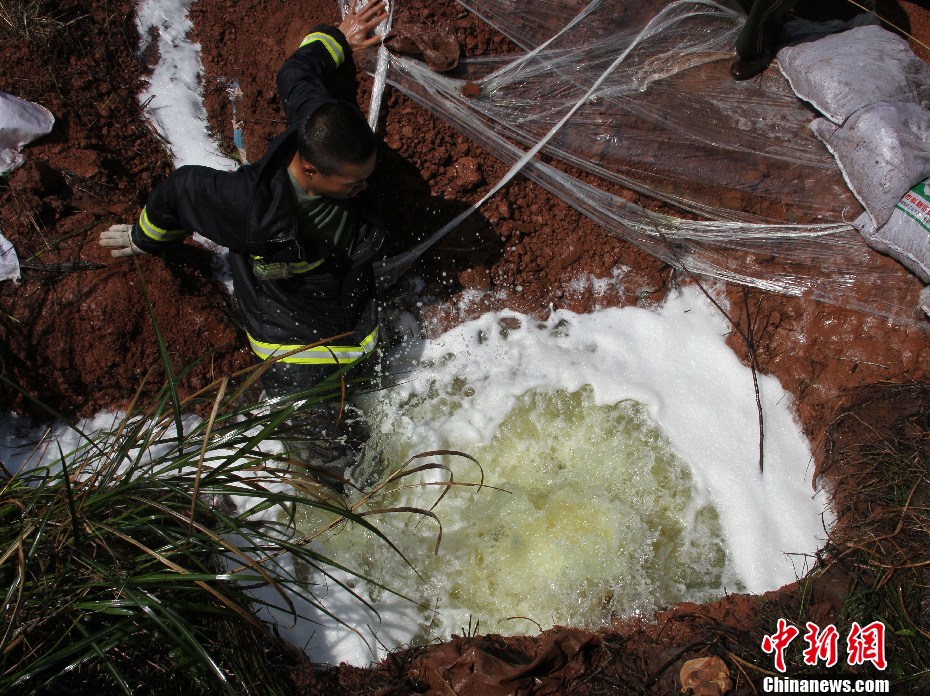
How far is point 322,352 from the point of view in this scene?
2705 mm

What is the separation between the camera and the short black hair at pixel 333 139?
2152 mm

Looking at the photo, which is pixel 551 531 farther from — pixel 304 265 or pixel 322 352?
pixel 304 265

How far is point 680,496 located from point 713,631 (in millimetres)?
690

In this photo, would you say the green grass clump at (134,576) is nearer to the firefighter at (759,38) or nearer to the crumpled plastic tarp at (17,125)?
the crumpled plastic tarp at (17,125)

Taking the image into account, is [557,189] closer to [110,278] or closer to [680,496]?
[680,496]

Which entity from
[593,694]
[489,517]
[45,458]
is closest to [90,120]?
[45,458]

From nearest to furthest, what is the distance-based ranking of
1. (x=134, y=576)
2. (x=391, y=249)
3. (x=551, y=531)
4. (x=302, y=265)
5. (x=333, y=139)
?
(x=134, y=576), (x=333, y=139), (x=302, y=265), (x=551, y=531), (x=391, y=249)

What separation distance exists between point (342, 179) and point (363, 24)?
1130 millimetres

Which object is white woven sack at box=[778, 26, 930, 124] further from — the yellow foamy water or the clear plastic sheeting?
the yellow foamy water

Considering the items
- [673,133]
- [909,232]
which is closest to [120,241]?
[673,133]

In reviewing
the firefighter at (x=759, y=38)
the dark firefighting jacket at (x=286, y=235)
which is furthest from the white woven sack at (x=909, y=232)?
the dark firefighting jacket at (x=286, y=235)

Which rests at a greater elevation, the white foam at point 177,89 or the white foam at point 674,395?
the white foam at point 177,89

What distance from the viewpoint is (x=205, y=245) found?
124 inches

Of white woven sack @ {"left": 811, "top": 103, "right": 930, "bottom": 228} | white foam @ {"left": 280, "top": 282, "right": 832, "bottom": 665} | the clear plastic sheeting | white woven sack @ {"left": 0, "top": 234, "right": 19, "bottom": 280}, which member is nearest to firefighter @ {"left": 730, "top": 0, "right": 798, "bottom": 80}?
the clear plastic sheeting
